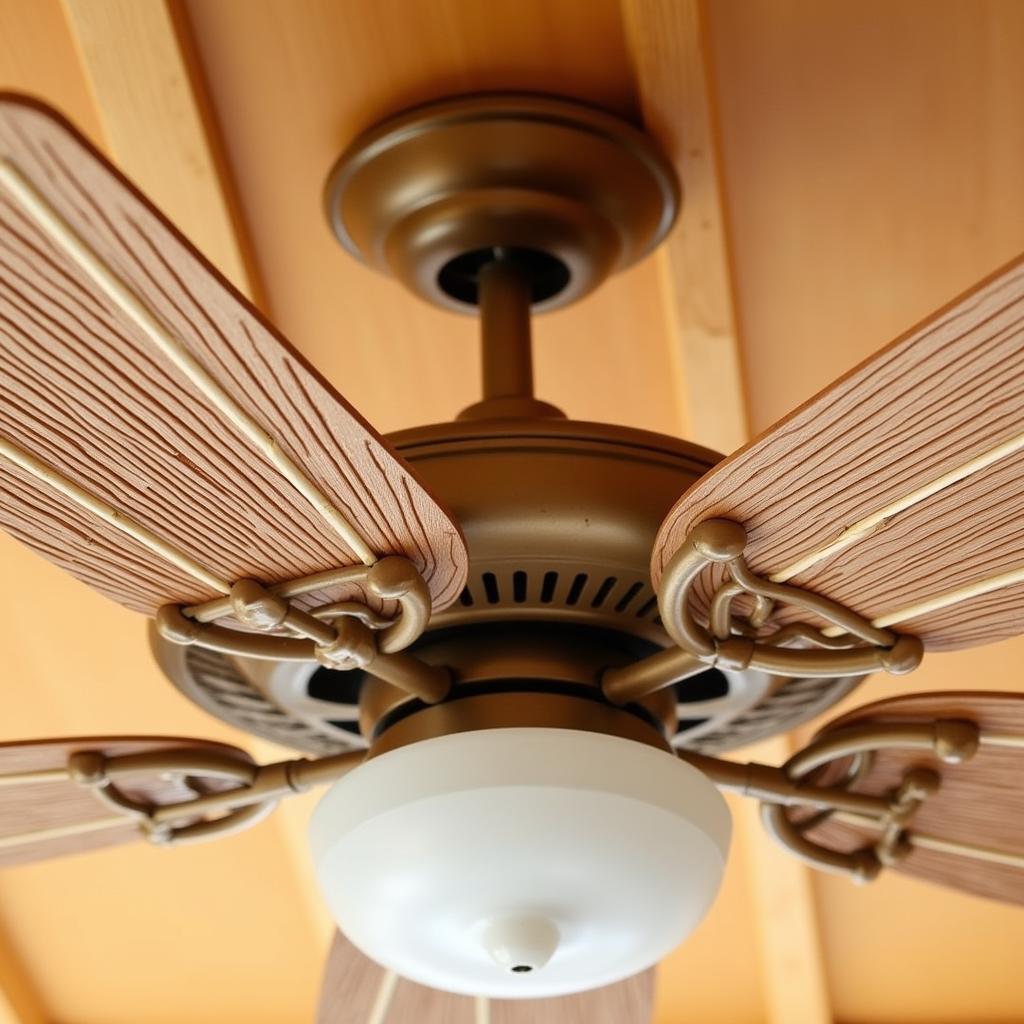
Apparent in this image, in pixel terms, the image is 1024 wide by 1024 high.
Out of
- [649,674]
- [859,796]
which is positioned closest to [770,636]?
[649,674]

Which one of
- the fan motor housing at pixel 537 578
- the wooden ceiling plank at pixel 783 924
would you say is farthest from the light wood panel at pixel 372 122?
the wooden ceiling plank at pixel 783 924

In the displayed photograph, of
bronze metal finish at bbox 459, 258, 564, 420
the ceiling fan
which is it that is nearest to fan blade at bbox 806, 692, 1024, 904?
the ceiling fan

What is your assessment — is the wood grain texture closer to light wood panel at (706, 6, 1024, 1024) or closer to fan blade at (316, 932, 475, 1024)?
fan blade at (316, 932, 475, 1024)

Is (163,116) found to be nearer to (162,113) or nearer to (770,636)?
(162,113)

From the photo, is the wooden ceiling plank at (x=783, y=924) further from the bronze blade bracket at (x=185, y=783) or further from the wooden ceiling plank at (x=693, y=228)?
the bronze blade bracket at (x=185, y=783)

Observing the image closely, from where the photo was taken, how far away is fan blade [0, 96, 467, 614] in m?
0.45

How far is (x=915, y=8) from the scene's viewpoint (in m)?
1.05

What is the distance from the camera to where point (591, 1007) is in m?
1.12

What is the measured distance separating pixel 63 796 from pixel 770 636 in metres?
0.55

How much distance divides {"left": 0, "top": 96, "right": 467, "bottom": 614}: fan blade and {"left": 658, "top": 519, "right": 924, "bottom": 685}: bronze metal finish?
12cm

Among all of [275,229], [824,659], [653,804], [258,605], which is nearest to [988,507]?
[824,659]

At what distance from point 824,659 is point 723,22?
631mm

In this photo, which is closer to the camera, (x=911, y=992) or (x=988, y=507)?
(x=988, y=507)

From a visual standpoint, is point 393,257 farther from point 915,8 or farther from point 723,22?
point 915,8
